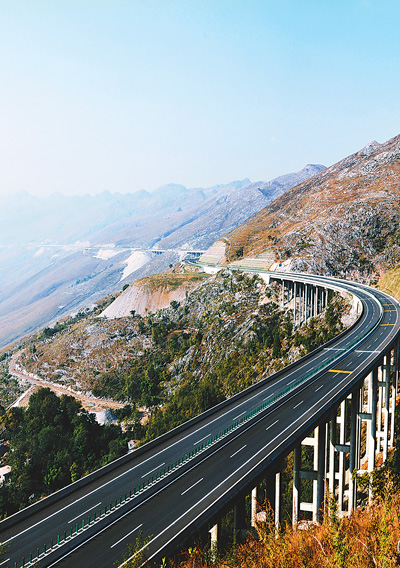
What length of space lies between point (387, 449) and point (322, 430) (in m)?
19.8

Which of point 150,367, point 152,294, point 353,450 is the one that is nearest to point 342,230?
point 152,294

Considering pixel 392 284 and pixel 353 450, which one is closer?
pixel 353 450

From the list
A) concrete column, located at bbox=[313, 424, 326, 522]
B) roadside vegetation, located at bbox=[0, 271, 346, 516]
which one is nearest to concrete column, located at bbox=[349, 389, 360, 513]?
concrete column, located at bbox=[313, 424, 326, 522]

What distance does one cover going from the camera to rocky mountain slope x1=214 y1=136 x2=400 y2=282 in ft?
428

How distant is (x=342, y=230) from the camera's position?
141500 millimetres

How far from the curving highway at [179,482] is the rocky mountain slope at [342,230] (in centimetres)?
8804

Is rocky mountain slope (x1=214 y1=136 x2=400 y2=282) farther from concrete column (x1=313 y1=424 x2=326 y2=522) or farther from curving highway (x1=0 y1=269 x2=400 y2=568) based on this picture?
concrete column (x1=313 y1=424 x2=326 y2=522)

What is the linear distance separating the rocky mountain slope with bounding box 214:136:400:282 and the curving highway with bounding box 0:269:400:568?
88042 mm

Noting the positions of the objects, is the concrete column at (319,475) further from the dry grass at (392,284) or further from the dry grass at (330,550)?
the dry grass at (392,284)

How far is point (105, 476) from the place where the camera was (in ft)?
97.6

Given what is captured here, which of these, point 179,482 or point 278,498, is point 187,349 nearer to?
point 278,498

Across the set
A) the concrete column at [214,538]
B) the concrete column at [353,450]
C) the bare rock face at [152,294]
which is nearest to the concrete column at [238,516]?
the concrete column at [214,538]

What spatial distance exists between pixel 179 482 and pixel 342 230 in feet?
414

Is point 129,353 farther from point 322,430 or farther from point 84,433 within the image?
point 322,430
